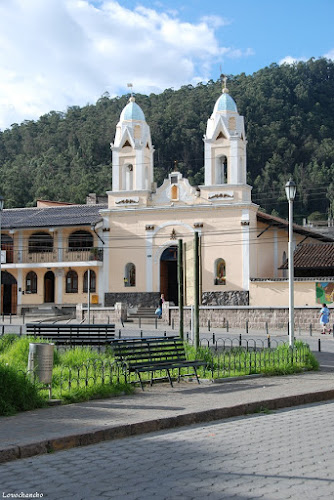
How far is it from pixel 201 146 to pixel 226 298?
43679 mm

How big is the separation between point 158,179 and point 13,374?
66.4 m

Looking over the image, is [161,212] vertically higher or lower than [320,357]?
higher

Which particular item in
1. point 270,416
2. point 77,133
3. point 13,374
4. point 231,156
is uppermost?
point 77,133

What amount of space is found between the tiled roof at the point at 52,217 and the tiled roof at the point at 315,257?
12.8 m

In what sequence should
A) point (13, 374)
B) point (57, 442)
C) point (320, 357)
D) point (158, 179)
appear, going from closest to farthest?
point (57, 442) < point (13, 374) < point (320, 357) < point (158, 179)

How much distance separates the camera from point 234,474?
7016 millimetres

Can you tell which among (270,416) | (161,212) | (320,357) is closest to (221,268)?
(161,212)

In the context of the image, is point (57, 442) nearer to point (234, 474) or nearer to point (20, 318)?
point (234, 474)

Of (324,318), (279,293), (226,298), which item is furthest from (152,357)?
(226,298)

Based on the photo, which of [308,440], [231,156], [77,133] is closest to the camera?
[308,440]

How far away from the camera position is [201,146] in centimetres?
8194

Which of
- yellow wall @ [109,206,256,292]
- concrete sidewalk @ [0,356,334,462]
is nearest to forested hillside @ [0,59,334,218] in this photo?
yellow wall @ [109,206,256,292]

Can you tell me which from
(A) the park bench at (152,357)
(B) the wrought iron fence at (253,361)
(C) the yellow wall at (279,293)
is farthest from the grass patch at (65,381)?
(C) the yellow wall at (279,293)

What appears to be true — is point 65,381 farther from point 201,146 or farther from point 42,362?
point 201,146
